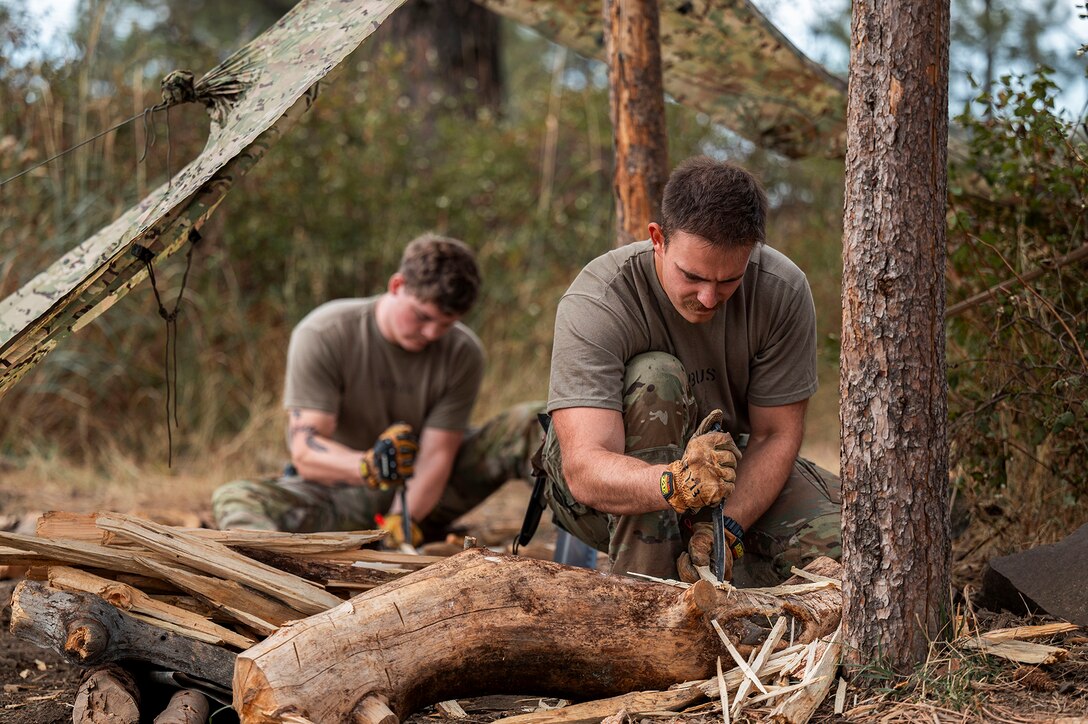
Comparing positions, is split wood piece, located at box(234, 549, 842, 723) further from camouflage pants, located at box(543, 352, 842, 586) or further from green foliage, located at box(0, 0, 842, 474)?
green foliage, located at box(0, 0, 842, 474)

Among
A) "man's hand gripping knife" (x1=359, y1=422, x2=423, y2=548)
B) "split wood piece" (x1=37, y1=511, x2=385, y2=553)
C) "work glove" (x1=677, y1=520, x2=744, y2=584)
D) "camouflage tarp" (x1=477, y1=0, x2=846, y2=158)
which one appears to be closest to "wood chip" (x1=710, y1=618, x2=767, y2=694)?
"work glove" (x1=677, y1=520, x2=744, y2=584)

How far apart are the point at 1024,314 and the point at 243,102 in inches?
100

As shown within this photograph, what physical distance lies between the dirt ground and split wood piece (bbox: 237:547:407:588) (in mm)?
445

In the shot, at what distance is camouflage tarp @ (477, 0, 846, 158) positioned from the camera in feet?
14.3

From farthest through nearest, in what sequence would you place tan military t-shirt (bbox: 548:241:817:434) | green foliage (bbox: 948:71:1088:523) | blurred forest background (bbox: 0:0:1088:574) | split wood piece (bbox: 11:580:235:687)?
blurred forest background (bbox: 0:0:1088:574), green foliage (bbox: 948:71:1088:523), tan military t-shirt (bbox: 548:241:817:434), split wood piece (bbox: 11:580:235:687)

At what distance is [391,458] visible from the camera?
4230 millimetres

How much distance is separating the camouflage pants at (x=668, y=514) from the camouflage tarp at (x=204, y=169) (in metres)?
1.20

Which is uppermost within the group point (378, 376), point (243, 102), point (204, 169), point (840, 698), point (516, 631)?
point (243, 102)

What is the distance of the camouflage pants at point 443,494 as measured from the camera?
444cm

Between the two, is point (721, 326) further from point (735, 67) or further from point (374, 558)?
point (735, 67)

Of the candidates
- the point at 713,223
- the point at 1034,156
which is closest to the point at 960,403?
the point at 1034,156

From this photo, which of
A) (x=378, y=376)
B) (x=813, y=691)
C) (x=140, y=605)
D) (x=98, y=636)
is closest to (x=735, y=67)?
(x=378, y=376)

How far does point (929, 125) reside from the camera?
7.28 feet

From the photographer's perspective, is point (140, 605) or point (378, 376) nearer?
point (140, 605)
